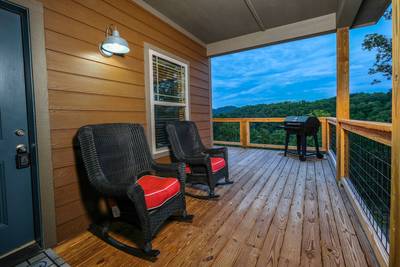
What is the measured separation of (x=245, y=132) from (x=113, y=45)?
5.24m

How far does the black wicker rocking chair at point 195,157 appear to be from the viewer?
2.63 metres

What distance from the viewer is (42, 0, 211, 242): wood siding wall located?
1.73m

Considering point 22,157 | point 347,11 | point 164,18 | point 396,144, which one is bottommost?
point 22,157

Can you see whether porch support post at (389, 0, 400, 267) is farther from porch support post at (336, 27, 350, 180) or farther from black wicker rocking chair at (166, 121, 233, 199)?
porch support post at (336, 27, 350, 180)

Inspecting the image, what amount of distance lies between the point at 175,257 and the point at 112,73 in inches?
80.3

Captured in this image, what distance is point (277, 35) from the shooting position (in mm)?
3566

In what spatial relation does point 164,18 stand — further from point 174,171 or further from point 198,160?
point 174,171

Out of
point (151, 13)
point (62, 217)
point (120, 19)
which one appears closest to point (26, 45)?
point (120, 19)

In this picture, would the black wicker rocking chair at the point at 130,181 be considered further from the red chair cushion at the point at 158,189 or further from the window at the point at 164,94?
the window at the point at 164,94


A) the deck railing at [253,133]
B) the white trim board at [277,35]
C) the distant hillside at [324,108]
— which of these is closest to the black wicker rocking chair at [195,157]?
the white trim board at [277,35]

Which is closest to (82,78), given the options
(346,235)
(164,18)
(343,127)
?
(164,18)

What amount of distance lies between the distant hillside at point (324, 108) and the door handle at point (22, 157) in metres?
4.29

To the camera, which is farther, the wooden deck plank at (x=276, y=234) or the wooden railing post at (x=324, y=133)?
the wooden railing post at (x=324, y=133)

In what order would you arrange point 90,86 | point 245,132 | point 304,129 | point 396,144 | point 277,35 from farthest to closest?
point 245,132
point 304,129
point 277,35
point 90,86
point 396,144
